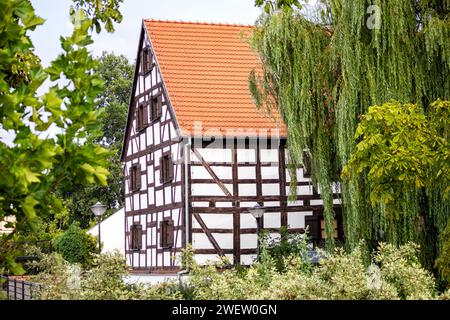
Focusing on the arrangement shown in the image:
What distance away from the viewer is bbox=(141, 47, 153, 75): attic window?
25688 millimetres

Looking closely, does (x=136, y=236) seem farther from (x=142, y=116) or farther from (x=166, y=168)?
(x=142, y=116)

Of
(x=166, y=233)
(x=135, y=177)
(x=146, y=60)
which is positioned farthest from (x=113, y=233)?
(x=166, y=233)

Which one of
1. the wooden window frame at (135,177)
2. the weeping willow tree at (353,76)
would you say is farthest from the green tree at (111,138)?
the weeping willow tree at (353,76)

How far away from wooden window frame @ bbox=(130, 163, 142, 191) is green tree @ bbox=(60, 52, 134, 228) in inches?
710

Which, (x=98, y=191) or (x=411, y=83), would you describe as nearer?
(x=411, y=83)

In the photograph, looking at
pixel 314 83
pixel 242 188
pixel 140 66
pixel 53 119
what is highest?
pixel 140 66

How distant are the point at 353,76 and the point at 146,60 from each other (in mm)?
10807

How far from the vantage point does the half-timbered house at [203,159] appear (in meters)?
22.8

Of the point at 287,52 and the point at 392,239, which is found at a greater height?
the point at 287,52

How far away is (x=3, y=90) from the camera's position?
4.65 metres

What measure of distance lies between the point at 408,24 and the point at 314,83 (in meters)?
2.24

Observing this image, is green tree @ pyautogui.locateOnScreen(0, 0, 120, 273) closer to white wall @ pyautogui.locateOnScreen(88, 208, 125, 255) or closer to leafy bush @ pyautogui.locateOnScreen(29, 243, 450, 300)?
leafy bush @ pyautogui.locateOnScreen(29, 243, 450, 300)
